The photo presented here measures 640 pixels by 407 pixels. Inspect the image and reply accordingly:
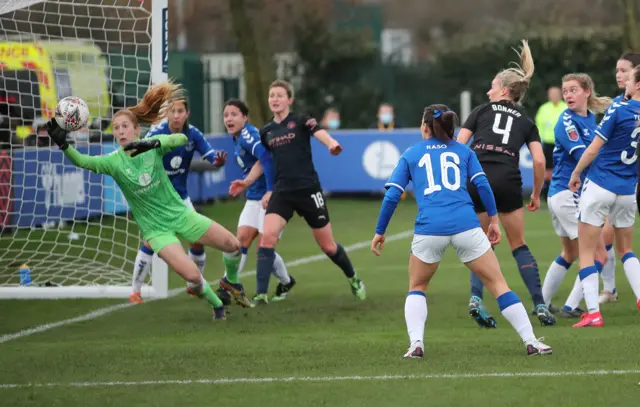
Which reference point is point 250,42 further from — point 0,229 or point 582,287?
point 582,287

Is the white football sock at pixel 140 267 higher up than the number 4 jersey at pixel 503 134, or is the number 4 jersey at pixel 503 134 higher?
the number 4 jersey at pixel 503 134

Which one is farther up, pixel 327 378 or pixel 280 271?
pixel 327 378

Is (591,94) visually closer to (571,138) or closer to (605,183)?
(571,138)

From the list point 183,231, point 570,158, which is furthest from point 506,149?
point 183,231

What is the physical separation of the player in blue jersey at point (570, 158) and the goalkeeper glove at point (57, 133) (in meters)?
4.12

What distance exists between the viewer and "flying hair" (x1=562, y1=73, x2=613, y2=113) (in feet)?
33.7

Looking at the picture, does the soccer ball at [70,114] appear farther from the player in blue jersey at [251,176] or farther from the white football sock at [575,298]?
the white football sock at [575,298]

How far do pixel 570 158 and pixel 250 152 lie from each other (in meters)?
3.32

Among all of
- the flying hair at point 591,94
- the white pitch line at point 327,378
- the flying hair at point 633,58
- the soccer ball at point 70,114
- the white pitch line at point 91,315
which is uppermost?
the flying hair at point 633,58

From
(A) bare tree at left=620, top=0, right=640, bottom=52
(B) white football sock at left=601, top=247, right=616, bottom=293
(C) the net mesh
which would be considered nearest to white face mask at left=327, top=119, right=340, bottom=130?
(A) bare tree at left=620, top=0, right=640, bottom=52

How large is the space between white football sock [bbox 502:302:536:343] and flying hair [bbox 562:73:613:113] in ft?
9.28

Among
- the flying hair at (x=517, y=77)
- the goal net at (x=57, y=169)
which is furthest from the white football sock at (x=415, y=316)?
the goal net at (x=57, y=169)

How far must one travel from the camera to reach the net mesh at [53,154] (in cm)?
1323

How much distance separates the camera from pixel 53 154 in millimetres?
15703
